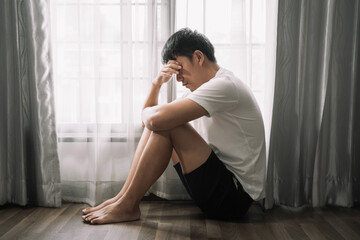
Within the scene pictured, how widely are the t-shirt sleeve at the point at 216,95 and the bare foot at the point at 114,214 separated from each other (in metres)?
0.65

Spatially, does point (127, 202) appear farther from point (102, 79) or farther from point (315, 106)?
point (315, 106)

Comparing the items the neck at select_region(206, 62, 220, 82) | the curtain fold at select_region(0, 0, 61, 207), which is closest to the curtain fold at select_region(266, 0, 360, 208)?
the neck at select_region(206, 62, 220, 82)

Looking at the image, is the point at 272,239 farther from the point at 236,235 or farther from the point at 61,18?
the point at 61,18

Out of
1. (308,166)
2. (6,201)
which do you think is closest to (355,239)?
(308,166)

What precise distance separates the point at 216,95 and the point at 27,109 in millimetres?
1153

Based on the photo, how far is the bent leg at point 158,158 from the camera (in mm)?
1485

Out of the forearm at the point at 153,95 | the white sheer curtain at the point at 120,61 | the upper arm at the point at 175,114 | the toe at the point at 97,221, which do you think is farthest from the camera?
the white sheer curtain at the point at 120,61

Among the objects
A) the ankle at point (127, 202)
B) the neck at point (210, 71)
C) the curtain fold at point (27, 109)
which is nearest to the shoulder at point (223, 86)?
the neck at point (210, 71)

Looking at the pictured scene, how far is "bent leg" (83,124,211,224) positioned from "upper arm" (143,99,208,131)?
0.21 feet

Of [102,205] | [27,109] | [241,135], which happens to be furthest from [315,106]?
[27,109]

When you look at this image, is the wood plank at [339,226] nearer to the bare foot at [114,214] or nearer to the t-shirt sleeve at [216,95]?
the t-shirt sleeve at [216,95]

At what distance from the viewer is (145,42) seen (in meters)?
1.85

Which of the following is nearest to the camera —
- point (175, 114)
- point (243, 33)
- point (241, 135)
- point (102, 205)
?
point (175, 114)

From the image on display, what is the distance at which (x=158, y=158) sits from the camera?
1.50 meters
